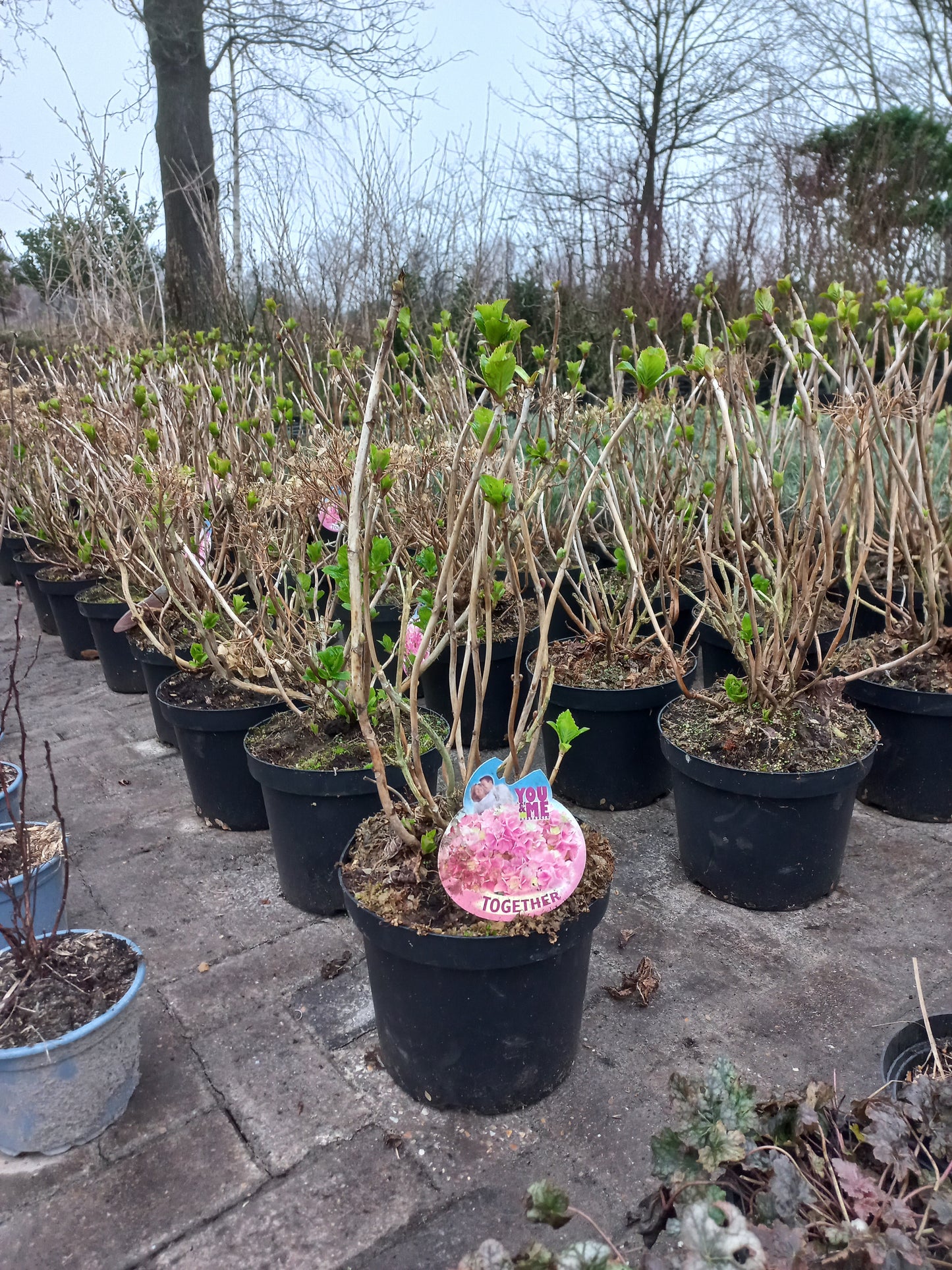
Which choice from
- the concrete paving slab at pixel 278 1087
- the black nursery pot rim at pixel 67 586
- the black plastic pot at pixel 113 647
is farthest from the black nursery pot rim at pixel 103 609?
the concrete paving slab at pixel 278 1087

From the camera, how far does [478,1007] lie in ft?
5.69

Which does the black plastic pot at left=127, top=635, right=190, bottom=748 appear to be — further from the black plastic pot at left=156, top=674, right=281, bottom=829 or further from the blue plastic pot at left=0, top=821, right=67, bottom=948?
the blue plastic pot at left=0, top=821, right=67, bottom=948

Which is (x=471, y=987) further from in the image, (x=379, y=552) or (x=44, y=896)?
(x=44, y=896)

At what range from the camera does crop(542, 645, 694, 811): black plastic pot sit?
9.55ft

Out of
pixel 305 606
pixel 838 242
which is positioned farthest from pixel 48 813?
pixel 838 242

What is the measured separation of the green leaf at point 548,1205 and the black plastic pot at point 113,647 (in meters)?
3.71

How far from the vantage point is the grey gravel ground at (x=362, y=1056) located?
158cm

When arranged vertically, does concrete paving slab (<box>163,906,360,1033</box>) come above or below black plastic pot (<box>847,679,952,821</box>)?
below

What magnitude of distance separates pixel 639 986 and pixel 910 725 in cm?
137

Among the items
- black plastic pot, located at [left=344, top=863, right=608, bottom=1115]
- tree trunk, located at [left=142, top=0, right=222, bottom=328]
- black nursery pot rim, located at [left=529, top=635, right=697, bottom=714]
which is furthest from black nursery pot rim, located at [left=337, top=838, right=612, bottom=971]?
tree trunk, located at [left=142, top=0, right=222, bottom=328]

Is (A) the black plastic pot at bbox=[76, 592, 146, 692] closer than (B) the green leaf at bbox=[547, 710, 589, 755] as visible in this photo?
No

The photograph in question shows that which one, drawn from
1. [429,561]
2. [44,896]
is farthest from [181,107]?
[44,896]

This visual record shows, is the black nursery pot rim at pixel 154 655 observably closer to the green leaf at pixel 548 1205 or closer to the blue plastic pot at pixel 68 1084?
the blue plastic pot at pixel 68 1084

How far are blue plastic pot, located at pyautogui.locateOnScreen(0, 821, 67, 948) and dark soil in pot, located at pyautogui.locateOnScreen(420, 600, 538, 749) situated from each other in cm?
156
